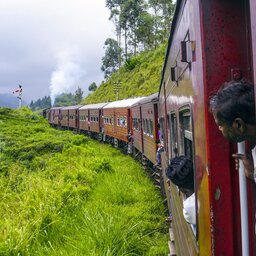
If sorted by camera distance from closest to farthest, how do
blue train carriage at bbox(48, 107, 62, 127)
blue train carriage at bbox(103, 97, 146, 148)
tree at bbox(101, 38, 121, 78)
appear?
blue train carriage at bbox(103, 97, 146, 148) < blue train carriage at bbox(48, 107, 62, 127) < tree at bbox(101, 38, 121, 78)

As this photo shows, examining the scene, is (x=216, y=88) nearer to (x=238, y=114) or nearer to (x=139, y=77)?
(x=238, y=114)

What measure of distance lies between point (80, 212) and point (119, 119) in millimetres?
12879

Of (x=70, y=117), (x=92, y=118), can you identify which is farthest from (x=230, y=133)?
(x=70, y=117)

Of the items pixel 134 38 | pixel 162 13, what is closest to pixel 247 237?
pixel 162 13

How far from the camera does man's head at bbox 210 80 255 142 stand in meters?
1.71

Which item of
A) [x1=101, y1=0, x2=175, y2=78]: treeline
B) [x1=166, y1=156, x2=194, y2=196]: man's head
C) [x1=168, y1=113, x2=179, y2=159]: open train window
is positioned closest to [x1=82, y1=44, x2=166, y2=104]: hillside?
[x1=101, y1=0, x2=175, y2=78]: treeline

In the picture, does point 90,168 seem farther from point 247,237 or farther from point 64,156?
point 247,237

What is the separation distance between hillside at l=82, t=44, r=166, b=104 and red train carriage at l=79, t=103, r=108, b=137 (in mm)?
6632

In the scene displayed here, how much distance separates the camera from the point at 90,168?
530 inches

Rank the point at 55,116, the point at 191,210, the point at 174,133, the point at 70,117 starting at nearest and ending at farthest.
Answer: the point at 191,210, the point at 174,133, the point at 70,117, the point at 55,116

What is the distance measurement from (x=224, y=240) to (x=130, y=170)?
42.0 ft

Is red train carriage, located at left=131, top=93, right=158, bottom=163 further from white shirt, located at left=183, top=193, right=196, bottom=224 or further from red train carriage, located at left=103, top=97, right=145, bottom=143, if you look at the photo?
white shirt, located at left=183, top=193, right=196, bottom=224

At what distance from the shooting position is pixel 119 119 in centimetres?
2125

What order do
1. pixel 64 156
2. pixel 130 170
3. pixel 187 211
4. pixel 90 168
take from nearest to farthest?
pixel 187 211
pixel 90 168
pixel 130 170
pixel 64 156
